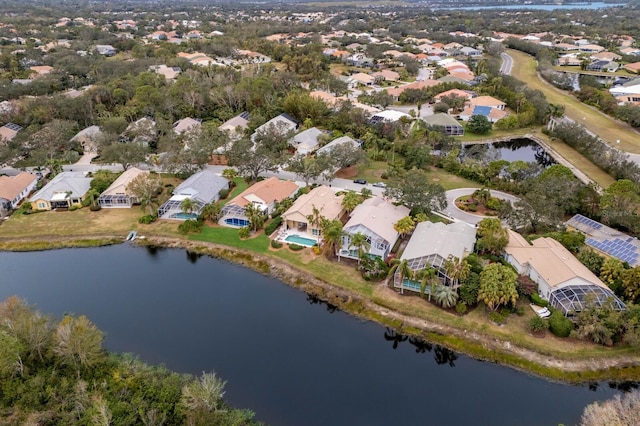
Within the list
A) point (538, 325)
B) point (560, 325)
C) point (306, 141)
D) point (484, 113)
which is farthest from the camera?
point (484, 113)

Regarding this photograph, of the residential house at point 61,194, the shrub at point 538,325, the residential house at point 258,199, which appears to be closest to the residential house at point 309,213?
the residential house at point 258,199

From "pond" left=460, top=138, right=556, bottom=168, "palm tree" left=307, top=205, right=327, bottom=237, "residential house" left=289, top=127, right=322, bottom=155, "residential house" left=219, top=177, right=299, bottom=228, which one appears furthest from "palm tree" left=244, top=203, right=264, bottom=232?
"pond" left=460, top=138, right=556, bottom=168

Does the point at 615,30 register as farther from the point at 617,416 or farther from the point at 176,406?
the point at 176,406

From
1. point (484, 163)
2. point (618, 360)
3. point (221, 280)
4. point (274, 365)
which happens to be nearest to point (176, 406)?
point (274, 365)

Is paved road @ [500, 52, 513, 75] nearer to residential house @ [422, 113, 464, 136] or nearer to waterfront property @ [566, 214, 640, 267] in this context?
residential house @ [422, 113, 464, 136]

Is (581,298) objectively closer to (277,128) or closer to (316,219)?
(316,219)

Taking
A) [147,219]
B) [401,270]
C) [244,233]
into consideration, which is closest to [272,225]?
[244,233]
